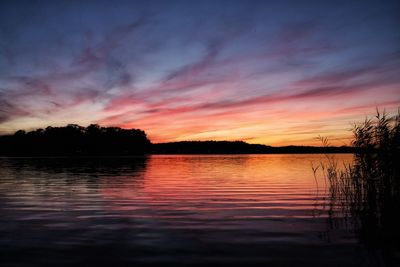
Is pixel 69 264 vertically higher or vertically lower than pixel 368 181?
lower

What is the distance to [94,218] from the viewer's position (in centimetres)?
1603

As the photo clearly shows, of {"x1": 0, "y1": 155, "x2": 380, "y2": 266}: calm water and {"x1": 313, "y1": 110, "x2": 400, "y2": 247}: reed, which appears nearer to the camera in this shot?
{"x1": 0, "y1": 155, "x2": 380, "y2": 266}: calm water

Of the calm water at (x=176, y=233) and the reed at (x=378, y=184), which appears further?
the reed at (x=378, y=184)

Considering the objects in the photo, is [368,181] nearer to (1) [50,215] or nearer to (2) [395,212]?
(2) [395,212]

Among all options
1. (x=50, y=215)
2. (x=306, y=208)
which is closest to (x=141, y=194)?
(x=50, y=215)

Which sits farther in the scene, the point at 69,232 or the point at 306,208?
the point at 306,208

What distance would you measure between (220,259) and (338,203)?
1296 cm

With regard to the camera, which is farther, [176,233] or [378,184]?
[378,184]

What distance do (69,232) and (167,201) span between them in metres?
9.37

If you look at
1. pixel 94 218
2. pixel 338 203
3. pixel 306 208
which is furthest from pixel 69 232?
pixel 338 203

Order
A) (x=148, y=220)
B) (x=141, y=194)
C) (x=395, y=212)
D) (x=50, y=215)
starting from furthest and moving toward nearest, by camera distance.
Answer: (x=141, y=194)
(x=50, y=215)
(x=148, y=220)
(x=395, y=212)

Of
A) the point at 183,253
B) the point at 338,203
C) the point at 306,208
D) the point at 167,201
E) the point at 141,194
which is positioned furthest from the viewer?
the point at 141,194

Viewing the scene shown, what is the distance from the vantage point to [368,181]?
1666 centimetres

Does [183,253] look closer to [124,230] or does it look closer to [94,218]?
[124,230]
